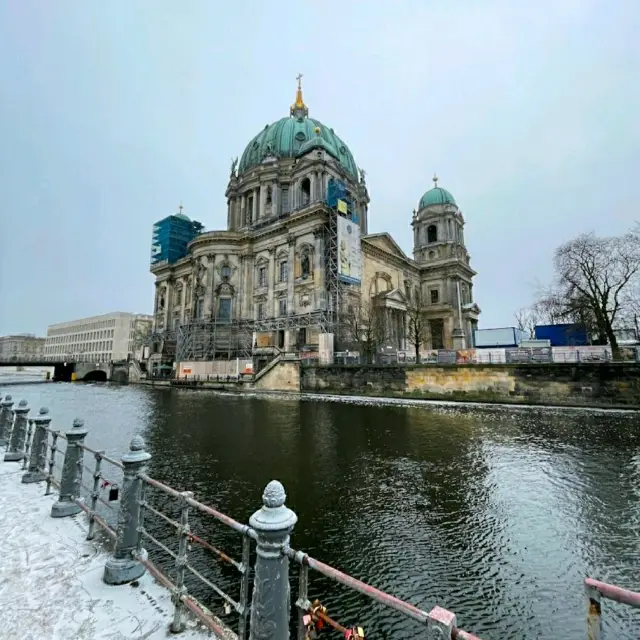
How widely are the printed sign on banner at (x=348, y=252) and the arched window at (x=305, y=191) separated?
1059 cm

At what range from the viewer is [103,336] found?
103312 mm

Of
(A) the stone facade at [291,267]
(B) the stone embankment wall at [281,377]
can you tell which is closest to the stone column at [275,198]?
(A) the stone facade at [291,267]

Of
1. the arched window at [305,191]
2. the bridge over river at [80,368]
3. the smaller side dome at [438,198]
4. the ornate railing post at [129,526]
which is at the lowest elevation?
the ornate railing post at [129,526]

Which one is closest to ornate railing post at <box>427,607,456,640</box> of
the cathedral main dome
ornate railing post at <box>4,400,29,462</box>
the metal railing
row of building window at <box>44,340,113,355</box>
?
the metal railing

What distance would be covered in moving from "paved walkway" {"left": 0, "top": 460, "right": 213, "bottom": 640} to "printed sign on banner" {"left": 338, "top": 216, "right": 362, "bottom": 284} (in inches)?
1473

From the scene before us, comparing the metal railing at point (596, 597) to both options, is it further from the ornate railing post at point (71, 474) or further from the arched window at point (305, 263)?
the arched window at point (305, 263)

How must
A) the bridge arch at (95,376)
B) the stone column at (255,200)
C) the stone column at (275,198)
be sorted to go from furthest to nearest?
the bridge arch at (95,376)
the stone column at (255,200)
the stone column at (275,198)

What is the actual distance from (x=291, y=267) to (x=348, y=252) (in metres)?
7.69

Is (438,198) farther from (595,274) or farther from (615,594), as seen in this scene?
(615,594)

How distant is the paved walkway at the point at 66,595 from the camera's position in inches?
124

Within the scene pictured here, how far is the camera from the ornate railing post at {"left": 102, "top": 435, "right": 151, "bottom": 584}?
3879 mm

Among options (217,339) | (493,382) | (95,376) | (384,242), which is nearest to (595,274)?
(493,382)

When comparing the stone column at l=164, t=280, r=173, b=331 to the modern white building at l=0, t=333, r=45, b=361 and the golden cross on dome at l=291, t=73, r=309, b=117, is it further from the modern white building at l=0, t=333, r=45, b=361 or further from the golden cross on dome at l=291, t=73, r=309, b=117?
the modern white building at l=0, t=333, r=45, b=361

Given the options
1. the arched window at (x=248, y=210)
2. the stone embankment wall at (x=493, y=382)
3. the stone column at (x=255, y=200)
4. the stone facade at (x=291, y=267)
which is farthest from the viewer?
the arched window at (x=248, y=210)
